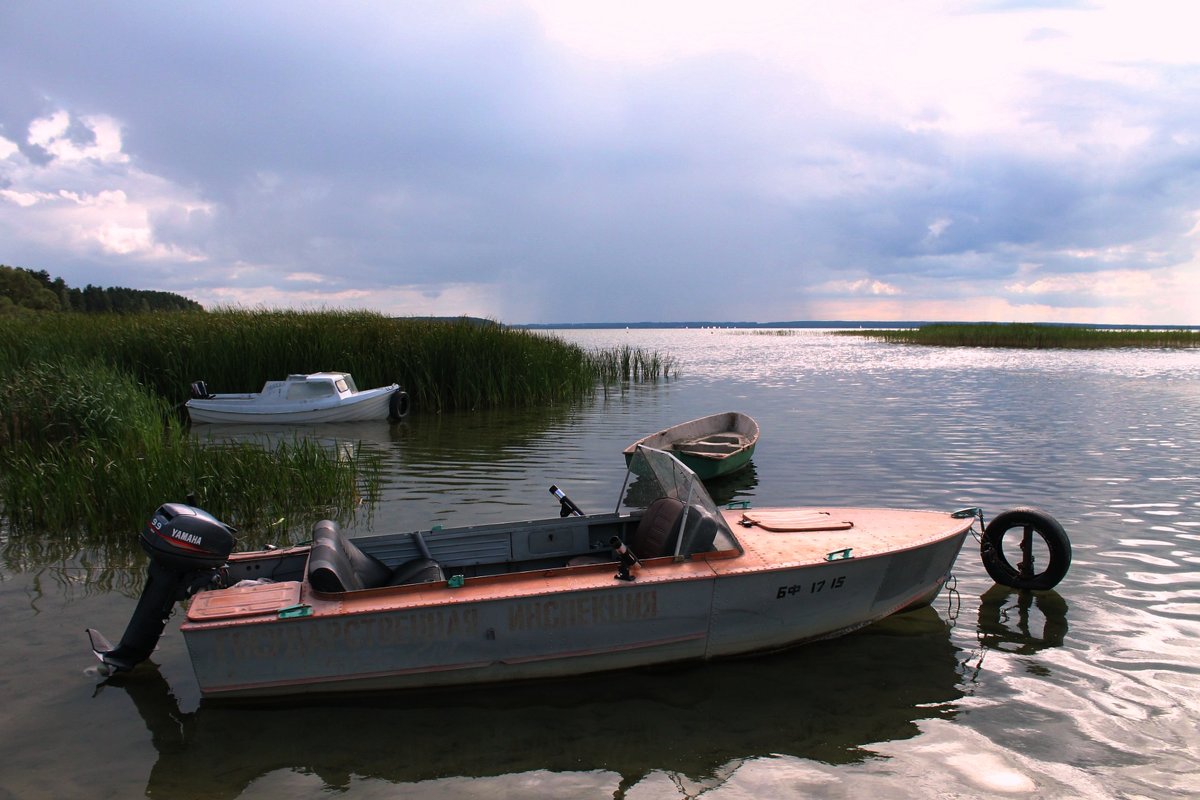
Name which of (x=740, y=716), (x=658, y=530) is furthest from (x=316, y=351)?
(x=740, y=716)

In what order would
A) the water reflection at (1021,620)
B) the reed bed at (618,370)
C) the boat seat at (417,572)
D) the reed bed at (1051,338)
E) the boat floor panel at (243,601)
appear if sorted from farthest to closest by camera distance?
the reed bed at (1051,338) < the reed bed at (618,370) < the water reflection at (1021,620) < the boat seat at (417,572) < the boat floor panel at (243,601)

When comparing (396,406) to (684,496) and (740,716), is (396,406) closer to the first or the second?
(684,496)

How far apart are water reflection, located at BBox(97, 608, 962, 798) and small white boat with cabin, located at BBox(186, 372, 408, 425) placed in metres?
15.8

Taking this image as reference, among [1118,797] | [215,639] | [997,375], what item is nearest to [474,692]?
[215,639]

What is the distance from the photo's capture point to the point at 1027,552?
8.35 meters

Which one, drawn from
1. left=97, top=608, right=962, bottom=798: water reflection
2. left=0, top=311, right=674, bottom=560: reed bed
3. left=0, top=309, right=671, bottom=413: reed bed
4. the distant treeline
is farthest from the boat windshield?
the distant treeline

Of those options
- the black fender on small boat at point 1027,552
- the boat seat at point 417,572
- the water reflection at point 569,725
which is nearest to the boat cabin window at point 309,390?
the boat seat at point 417,572

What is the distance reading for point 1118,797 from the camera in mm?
4820

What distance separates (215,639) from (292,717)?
2.90 feet

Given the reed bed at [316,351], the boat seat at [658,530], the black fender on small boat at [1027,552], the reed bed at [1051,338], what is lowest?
the black fender on small boat at [1027,552]

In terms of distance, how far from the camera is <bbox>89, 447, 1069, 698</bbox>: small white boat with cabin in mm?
5703

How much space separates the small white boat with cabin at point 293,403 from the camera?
21.7 meters

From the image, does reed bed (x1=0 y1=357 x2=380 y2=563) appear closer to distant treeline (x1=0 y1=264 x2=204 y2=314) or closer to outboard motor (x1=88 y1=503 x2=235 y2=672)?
outboard motor (x1=88 y1=503 x2=235 y2=672)

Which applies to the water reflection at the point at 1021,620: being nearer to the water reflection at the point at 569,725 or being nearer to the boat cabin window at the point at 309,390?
the water reflection at the point at 569,725
